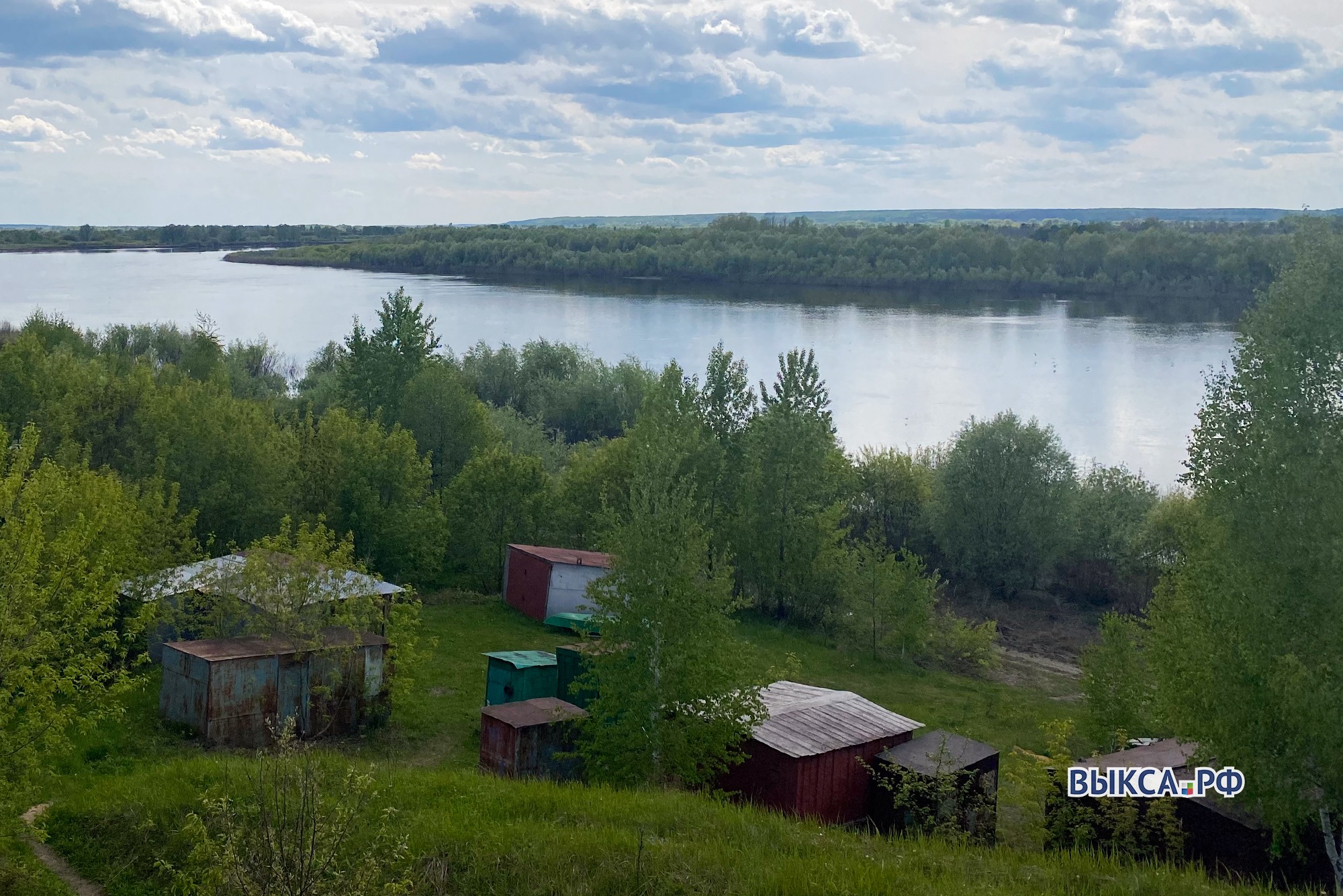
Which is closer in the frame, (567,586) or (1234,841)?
(1234,841)

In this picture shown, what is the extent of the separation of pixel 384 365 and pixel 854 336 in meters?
42.0

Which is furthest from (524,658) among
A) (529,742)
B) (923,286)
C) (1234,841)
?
(923,286)

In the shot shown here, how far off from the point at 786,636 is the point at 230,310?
6910 cm

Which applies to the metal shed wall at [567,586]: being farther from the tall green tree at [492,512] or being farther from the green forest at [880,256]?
the green forest at [880,256]

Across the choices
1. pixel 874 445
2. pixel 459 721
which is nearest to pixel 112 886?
pixel 459 721

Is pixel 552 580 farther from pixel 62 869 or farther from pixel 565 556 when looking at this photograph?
pixel 62 869

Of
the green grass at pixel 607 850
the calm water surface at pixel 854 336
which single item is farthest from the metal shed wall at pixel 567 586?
the calm water surface at pixel 854 336

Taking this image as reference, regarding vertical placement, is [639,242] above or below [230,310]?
above

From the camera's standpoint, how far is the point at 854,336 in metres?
74.0

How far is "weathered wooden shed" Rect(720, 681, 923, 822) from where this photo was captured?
1443 cm

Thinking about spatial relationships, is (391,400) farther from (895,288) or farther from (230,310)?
(895,288)

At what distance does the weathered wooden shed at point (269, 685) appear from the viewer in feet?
48.3

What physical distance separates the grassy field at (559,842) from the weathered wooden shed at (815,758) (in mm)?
1075

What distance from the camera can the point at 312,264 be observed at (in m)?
133
